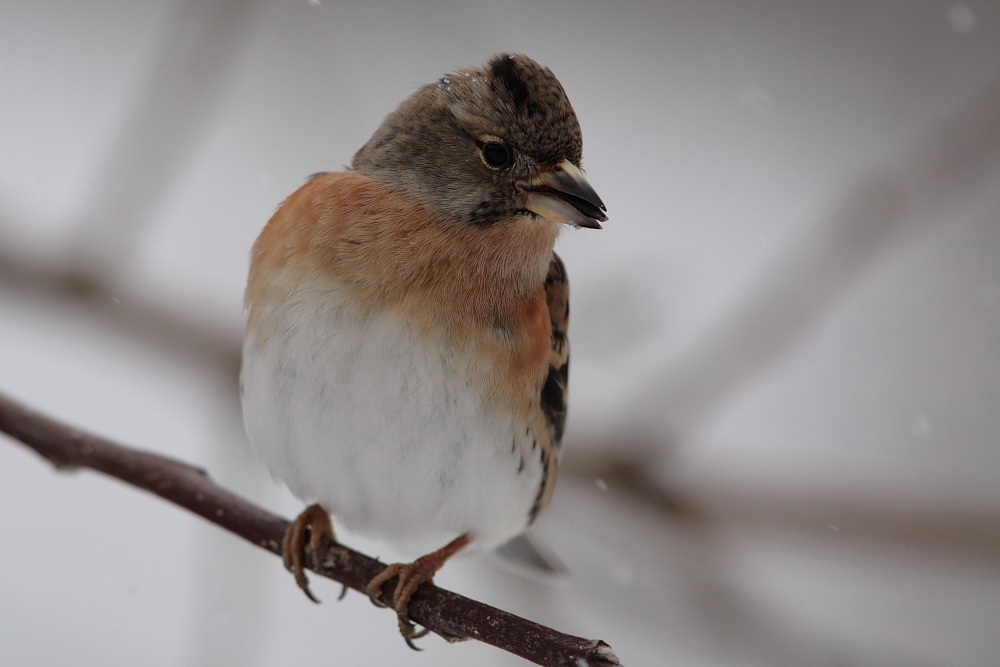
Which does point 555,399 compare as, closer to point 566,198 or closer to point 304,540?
point 566,198

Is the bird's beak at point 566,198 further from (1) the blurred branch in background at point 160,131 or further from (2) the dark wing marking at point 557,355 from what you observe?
(1) the blurred branch in background at point 160,131

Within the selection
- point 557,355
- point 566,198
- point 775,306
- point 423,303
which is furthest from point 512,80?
point 775,306

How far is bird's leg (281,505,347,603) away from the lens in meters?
2.10

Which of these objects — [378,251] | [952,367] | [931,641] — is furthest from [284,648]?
[952,367]

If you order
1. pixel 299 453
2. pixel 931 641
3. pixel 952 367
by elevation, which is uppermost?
pixel 952 367

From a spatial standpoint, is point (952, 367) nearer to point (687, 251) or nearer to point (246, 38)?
point (687, 251)

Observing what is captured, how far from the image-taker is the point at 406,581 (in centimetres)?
192

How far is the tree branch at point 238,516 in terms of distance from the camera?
151 centimetres

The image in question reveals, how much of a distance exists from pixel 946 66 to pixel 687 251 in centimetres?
163

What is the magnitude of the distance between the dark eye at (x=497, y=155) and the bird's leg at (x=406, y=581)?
972mm

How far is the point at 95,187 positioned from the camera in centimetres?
318

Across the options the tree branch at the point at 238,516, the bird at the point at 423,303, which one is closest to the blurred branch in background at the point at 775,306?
the tree branch at the point at 238,516

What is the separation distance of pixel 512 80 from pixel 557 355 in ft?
2.34

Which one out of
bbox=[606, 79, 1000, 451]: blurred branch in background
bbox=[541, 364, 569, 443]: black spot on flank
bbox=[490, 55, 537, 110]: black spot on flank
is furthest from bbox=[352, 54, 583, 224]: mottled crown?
bbox=[606, 79, 1000, 451]: blurred branch in background
